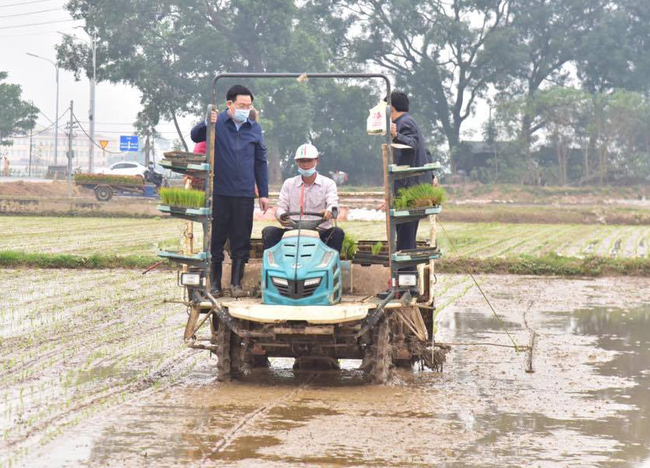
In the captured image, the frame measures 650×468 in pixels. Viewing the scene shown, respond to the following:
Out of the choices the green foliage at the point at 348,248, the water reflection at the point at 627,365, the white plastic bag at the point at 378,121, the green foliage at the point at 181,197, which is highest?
the white plastic bag at the point at 378,121

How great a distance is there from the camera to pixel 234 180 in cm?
941

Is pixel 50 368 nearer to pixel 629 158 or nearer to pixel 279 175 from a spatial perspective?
pixel 279 175

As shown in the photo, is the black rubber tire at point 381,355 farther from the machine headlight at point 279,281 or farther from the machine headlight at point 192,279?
the machine headlight at point 192,279

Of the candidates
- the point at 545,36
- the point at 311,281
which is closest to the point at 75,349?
the point at 311,281

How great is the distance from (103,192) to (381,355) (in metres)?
40.1

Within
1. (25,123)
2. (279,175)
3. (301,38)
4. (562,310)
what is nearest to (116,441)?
(562,310)

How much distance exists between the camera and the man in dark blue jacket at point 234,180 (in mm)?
9391

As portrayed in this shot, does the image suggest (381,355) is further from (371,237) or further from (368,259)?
(371,237)

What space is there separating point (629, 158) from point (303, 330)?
60226mm

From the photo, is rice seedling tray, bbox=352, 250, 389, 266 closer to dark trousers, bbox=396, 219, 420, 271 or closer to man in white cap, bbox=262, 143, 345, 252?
dark trousers, bbox=396, 219, 420, 271

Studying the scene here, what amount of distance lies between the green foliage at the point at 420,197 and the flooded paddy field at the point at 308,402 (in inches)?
57.6

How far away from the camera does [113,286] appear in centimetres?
1628

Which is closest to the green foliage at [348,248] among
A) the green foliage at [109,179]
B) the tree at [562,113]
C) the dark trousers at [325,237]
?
the dark trousers at [325,237]

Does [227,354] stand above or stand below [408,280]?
below
